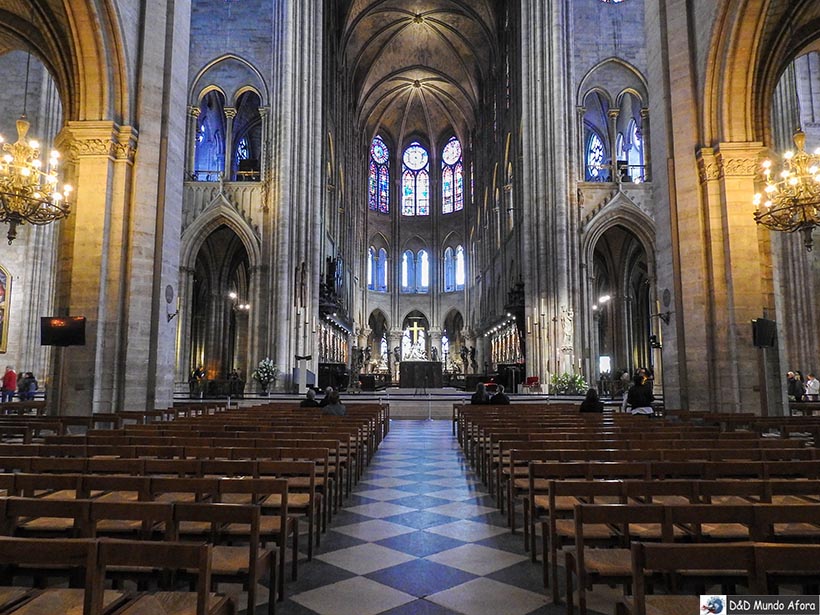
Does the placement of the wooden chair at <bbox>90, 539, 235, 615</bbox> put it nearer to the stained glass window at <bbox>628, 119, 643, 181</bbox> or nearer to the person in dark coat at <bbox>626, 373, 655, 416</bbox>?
the person in dark coat at <bbox>626, 373, 655, 416</bbox>

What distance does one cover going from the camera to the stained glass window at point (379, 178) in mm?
48969

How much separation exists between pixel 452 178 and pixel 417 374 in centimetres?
2885

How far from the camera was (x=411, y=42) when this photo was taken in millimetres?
40531

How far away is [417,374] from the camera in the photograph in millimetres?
24312

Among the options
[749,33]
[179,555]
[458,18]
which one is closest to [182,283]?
[749,33]

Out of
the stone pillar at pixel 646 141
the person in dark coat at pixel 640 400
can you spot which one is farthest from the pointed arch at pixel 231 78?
the person in dark coat at pixel 640 400

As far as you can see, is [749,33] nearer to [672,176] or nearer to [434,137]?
[672,176]

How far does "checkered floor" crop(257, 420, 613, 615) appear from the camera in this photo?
3.20m

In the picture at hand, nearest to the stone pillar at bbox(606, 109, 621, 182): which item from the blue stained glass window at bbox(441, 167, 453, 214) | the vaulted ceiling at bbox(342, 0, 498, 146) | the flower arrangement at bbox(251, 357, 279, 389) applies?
the vaulted ceiling at bbox(342, 0, 498, 146)

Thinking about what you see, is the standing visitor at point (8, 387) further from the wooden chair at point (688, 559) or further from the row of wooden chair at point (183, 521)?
the wooden chair at point (688, 559)

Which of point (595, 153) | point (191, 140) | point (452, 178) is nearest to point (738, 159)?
point (595, 153)

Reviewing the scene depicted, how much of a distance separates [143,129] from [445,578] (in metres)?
10.8

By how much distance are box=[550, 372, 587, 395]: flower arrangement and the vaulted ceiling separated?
2398cm

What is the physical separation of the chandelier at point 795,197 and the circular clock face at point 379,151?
4210 cm
